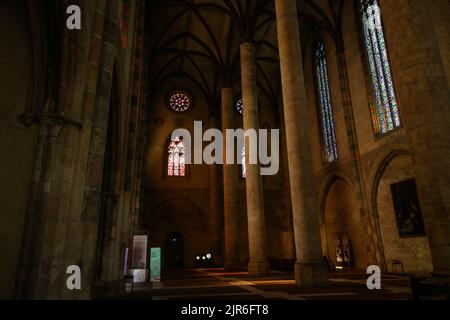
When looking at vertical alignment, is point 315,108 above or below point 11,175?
above

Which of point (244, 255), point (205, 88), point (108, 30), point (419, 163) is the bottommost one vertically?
point (244, 255)

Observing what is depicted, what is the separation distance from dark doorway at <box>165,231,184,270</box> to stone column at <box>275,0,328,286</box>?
1538 cm

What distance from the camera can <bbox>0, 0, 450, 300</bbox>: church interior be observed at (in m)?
5.45

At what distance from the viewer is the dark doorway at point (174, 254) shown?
75.5 feet

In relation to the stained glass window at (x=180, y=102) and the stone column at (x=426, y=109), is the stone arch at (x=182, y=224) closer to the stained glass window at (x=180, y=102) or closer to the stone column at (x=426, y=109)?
the stained glass window at (x=180, y=102)

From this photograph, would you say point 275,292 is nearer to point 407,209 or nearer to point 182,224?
point 407,209

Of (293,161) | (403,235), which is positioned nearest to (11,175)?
(293,161)

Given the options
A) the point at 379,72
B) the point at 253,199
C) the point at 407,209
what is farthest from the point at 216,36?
the point at 407,209

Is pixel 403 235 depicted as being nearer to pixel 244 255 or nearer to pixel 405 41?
pixel 405 41

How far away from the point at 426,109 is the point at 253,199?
377 inches

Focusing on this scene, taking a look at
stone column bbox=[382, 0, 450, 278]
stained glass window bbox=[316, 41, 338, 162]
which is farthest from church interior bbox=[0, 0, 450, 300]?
stained glass window bbox=[316, 41, 338, 162]

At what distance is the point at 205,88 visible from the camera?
82.6ft

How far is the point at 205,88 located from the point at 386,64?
1385 cm

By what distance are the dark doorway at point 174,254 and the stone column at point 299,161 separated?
15376 mm
